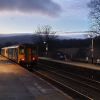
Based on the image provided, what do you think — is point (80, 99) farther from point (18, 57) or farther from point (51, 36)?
point (51, 36)

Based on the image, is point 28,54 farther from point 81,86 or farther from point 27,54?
point 81,86

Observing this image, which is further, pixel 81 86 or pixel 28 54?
pixel 28 54

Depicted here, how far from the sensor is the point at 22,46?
50.9 metres

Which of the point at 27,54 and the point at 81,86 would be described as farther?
the point at 27,54

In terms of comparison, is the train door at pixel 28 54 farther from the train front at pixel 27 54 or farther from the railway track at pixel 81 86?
the railway track at pixel 81 86

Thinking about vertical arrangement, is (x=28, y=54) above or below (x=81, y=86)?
above

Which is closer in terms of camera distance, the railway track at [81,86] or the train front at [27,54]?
the railway track at [81,86]

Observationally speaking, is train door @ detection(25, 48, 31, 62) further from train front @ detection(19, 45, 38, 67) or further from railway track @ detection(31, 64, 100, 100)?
railway track @ detection(31, 64, 100, 100)

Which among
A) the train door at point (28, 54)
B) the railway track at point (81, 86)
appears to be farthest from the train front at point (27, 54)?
the railway track at point (81, 86)

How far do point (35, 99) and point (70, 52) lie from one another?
8497 centimetres

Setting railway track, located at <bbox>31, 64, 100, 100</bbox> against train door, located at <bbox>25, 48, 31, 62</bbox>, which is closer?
railway track, located at <bbox>31, 64, 100, 100</bbox>

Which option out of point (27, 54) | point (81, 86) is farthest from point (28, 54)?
point (81, 86)

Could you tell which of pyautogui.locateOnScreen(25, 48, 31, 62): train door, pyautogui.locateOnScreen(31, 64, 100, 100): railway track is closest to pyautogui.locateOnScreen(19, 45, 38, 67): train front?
pyautogui.locateOnScreen(25, 48, 31, 62): train door

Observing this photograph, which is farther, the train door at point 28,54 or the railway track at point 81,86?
the train door at point 28,54
